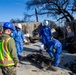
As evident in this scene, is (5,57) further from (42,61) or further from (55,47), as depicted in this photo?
(42,61)

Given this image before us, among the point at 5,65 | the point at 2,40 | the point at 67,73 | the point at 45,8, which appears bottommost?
the point at 67,73

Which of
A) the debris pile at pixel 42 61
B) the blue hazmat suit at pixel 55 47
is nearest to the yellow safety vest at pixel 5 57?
the debris pile at pixel 42 61

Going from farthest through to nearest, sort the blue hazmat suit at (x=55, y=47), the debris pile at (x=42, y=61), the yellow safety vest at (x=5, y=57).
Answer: the blue hazmat suit at (x=55, y=47), the debris pile at (x=42, y=61), the yellow safety vest at (x=5, y=57)

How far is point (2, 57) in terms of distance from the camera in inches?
200

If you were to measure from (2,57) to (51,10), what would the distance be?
104ft

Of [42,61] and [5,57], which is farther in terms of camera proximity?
[42,61]

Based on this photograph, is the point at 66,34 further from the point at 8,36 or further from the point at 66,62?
the point at 8,36

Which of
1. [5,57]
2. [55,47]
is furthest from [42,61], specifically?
[5,57]

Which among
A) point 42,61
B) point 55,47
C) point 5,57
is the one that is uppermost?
point 5,57

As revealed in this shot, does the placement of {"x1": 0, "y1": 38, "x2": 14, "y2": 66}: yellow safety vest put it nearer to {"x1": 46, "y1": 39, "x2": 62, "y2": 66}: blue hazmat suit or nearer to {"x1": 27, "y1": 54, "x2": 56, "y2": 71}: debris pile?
{"x1": 27, "y1": 54, "x2": 56, "y2": 71}: debris pile

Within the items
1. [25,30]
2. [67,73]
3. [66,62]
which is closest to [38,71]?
[67,73]

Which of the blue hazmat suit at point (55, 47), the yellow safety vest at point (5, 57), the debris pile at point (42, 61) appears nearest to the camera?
the yellow safety vest at point (5, 57)

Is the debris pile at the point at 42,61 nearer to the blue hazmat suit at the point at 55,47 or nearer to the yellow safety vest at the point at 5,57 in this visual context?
the blue hazmat suit at the point at 55,47

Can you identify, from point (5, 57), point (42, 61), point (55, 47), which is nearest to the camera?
point (5, 57)
